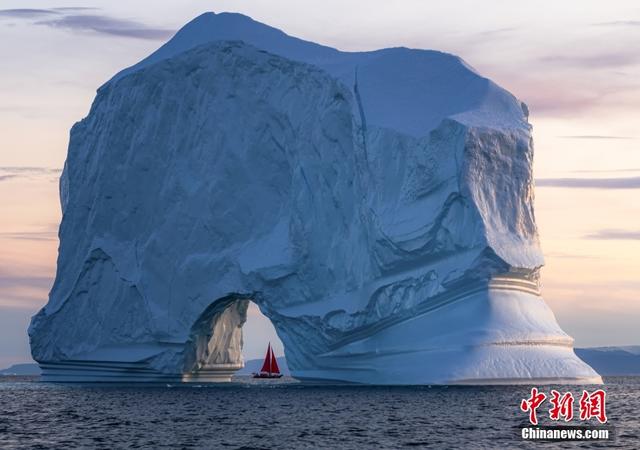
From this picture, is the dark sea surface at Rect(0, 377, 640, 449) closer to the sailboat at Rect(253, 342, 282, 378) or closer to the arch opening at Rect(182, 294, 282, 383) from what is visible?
the arch opening at Rect(182, 294, 282, 383)

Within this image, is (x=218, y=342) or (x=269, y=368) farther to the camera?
(x=269, y=368)

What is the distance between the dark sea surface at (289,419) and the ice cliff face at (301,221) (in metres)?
1.59

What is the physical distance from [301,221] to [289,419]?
33.8 feet

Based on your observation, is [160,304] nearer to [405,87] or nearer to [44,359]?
[44,359]

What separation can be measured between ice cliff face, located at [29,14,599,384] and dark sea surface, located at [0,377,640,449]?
5.21 ft

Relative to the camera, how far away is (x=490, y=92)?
36562 millimetres

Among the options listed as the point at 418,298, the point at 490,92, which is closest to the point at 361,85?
the point at 490,92

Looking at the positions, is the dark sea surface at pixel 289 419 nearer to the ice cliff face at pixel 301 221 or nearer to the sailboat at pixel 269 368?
the ice cliff face at pixel 301 221

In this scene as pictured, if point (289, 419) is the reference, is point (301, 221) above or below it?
above

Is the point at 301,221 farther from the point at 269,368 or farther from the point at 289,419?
the point at 269,368

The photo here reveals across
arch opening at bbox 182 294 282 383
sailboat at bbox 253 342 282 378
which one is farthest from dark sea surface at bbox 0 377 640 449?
sailboat at bbox 253 342 282 378

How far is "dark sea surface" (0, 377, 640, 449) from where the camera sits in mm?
23109

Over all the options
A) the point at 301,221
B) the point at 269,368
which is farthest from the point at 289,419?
the point at 269,368

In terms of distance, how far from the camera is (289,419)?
91.1 ft
